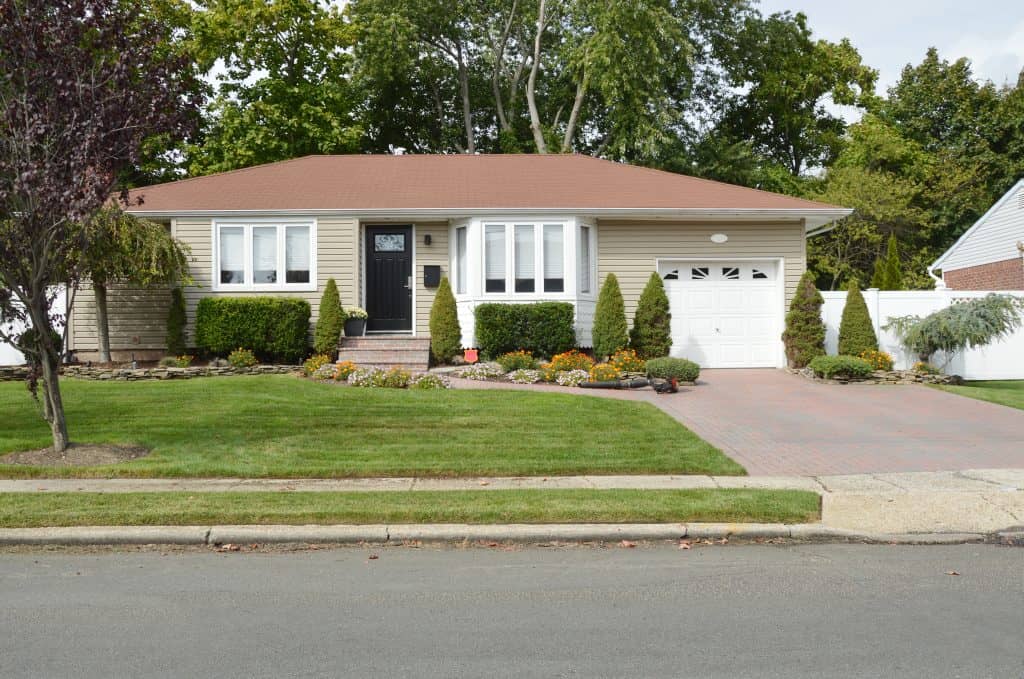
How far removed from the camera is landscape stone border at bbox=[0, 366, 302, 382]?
16.6 m

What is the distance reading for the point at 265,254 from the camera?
751 inches

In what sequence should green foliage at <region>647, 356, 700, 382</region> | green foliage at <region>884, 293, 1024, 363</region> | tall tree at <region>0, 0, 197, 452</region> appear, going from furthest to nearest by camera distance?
green foliage at <region>884, 293, 1024, 363</region> → green foliage at <region>647, 356, 700, 382</region> → tall tree at <region>0, 0, 197, 452</region>

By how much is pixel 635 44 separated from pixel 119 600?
28.4 m

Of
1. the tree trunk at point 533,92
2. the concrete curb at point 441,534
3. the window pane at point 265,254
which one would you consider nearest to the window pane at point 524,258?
the window pane at point 265,254

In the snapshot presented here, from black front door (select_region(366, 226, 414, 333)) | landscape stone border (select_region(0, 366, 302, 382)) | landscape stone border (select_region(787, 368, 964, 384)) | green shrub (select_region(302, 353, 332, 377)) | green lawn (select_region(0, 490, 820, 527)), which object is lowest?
green lawn (select_region(0, 490, 820, 527))

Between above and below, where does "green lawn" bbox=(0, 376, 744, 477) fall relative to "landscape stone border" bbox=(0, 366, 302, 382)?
below

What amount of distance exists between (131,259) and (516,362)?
7.78m

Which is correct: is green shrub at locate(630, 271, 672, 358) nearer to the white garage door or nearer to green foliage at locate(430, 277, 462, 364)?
the white garage door

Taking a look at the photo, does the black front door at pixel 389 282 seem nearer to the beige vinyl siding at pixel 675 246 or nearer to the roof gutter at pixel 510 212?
the roof gutter at pixel 510 212

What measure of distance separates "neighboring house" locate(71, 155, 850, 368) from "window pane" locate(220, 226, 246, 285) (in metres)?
0.02

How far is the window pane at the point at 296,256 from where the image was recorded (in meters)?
19.1

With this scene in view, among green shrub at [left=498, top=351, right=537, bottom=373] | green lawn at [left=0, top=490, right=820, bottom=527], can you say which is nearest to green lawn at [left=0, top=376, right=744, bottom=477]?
green lawn at [left=0, top=490, right=820, bottom=527]

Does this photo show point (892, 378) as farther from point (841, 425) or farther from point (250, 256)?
point (250, 256)

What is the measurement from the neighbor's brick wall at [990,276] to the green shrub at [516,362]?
18.8 m
